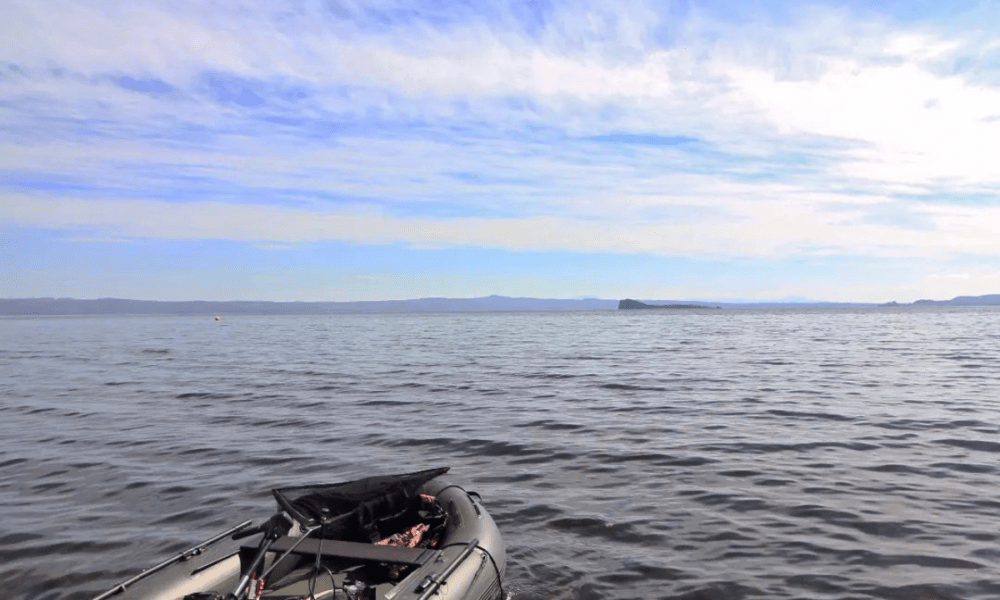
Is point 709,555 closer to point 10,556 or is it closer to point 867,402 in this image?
point 10,556

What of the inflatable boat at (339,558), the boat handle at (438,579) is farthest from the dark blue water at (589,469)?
the boat handle at (438,579)

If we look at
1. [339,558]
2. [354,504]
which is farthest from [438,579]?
[354,504]

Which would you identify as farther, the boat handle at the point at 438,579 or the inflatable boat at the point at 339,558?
the inflatable boat at the point at 339,558

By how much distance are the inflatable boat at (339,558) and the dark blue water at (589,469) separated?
3.47ft

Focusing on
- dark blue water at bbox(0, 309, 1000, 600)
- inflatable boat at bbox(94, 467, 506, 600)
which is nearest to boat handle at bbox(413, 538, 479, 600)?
inflatable boat at bbox(94, 467, 506, 600)

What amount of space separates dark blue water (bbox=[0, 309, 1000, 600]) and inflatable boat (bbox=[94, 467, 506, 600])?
1058 mm

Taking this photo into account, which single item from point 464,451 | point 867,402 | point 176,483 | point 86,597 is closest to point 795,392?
point 867,402

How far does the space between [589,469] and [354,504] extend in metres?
5.80

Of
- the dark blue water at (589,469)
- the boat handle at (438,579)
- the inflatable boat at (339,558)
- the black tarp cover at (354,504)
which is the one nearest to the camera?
the boat handle at (438,579)

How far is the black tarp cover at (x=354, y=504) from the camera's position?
6207 millimetres

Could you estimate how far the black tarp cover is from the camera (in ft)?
20.4

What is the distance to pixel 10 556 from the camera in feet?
25.7

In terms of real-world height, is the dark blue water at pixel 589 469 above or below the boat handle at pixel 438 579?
below

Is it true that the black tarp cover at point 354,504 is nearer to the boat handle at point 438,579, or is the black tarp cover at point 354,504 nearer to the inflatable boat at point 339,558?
the inflatable boat at point 339,558
